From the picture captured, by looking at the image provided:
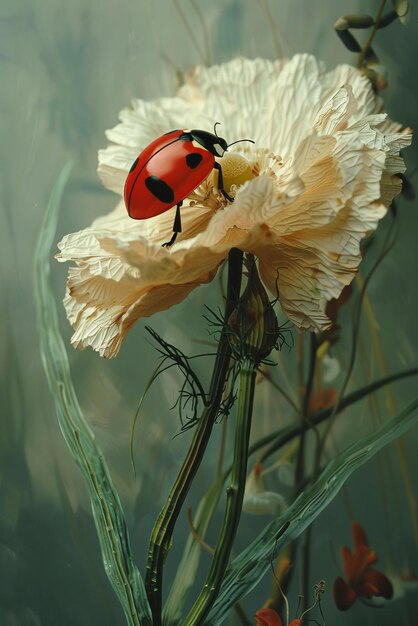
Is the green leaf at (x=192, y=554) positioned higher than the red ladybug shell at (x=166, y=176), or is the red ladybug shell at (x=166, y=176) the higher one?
the red ladybug shell at (x=166, y=176)

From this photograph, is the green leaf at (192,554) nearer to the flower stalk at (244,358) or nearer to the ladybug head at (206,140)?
the flower stalk at (244,358)

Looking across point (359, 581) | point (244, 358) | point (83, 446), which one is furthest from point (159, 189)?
point (359, 581)

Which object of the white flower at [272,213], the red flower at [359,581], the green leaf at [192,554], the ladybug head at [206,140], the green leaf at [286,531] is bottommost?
the red flower at [359,581]

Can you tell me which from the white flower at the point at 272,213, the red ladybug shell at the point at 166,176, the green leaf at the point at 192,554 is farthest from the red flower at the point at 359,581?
the red ladybug shell at the point at 166,176

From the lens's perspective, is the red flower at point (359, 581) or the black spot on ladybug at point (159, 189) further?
the red flower at point (359, 581)

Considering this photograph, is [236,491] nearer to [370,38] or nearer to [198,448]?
[198,448]

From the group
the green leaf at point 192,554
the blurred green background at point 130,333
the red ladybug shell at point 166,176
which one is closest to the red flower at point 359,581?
the blurred green background at point 130,333

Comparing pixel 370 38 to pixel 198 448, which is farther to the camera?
pixel 370 38

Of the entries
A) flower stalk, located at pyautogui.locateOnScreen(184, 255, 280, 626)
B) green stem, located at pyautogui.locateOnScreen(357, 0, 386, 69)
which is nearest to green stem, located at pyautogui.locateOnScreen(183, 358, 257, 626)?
flower stalk, located at pyautogui.locateOnScreen(184, 255, 280, 626)
